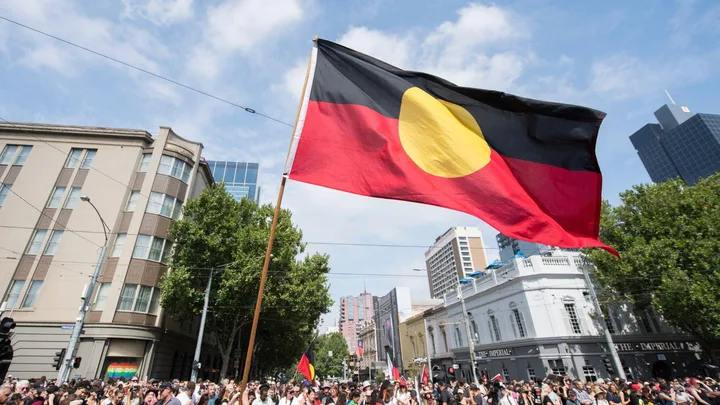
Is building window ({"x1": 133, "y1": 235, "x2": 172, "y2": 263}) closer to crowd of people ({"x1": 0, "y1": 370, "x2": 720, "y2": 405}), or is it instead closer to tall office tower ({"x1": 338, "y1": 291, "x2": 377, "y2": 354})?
crowd of people ({"x1": 0, "y1": 370, "x2": 720, "y2": 405})

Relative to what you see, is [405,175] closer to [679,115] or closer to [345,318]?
[345,318]

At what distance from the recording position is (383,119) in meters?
5.71

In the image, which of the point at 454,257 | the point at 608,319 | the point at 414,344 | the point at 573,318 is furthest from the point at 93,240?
the point at 454,257

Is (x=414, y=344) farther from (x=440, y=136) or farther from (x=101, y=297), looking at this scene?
(x=440, y=136)

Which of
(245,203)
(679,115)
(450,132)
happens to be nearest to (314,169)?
(450,132)

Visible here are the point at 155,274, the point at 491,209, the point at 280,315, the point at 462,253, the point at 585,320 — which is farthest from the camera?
the point at 462,253

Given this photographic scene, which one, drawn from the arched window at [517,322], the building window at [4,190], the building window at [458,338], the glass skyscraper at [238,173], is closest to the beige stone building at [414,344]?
the building window at [458,338]

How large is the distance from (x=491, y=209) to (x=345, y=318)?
200m

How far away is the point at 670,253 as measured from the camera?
23.7 meters

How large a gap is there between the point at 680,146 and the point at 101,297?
217 m

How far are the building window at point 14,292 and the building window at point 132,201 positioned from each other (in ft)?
25.6

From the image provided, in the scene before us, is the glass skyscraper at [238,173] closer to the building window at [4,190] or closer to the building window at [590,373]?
the building window at [4,190]

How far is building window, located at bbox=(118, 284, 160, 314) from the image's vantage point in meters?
23.9

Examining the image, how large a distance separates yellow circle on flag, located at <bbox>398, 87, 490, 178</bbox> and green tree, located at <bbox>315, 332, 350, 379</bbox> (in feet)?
279
